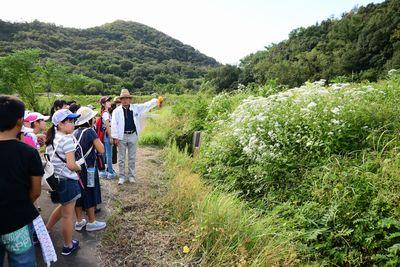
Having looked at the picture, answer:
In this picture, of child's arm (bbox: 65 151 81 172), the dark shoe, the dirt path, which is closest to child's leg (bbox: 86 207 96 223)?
the dirt path

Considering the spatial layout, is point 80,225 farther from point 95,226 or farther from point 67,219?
point 67,219

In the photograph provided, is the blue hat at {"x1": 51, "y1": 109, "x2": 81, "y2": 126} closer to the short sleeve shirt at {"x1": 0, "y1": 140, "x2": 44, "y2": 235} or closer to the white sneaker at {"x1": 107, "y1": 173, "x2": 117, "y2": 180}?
the short sleeve shirt at {"x1": 0, "y1": 140, "x2": 44, "y2": 235}

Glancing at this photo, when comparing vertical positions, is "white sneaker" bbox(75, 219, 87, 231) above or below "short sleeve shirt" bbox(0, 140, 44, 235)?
below

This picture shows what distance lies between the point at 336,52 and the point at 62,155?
48314 millimetres

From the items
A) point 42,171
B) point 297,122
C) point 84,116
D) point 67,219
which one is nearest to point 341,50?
point 297,122

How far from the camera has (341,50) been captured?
44906 mm

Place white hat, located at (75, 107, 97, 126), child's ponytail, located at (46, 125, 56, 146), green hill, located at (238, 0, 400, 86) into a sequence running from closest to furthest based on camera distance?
child's ponytail, located at (46, 125, 56, 146)
white hat, located at (75, 107, 97, 126)
green hill, located at (238, 0, 400, 86)

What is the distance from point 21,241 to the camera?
7.82 feet

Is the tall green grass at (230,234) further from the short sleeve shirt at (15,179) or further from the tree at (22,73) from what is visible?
the tree at (22,73)

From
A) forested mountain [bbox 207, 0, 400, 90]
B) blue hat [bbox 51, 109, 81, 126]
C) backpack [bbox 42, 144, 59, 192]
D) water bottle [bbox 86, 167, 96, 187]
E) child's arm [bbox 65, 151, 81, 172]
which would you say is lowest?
water bottle [bbox 86, 167, 96, 187]

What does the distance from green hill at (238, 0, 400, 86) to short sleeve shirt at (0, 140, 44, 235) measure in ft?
108

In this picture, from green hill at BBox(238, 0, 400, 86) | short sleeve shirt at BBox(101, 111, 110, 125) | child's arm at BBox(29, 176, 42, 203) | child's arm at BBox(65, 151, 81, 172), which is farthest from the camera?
green hill at BBox(238, 0, 400, 86)

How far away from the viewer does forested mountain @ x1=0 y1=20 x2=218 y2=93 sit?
69431 millimetres

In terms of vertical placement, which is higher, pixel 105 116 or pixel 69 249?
pixel 105 116
